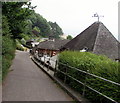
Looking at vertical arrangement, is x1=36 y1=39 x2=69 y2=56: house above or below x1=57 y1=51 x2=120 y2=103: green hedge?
above

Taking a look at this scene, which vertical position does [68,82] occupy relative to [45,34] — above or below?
below

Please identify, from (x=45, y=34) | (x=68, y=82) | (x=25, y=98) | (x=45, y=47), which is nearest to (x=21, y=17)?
(x=68, y=82)

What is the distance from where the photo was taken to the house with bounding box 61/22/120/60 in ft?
57.9

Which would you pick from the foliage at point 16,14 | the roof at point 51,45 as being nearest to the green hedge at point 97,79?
the foliage at point 16,14

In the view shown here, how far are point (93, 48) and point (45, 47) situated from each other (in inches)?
1278

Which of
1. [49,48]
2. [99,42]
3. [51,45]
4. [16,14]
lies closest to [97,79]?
[16,14]

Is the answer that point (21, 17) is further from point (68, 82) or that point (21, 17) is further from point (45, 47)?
point (45, 47)

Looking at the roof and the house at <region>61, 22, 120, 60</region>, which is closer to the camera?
the house at <region>61, 22, 120, 60</region>

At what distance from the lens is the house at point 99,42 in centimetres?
1764

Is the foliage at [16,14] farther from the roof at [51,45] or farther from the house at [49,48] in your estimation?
the roof at [51,45]

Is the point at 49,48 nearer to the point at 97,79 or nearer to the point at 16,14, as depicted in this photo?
the point at 16,14

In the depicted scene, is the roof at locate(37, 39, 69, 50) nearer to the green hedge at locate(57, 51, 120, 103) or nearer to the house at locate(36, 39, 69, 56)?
the house at locate(36, 39, 69, 56)

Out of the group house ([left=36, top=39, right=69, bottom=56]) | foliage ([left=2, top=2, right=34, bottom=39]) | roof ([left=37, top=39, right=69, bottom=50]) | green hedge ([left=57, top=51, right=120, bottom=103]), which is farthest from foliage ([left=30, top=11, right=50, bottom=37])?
green hedge ([left=57, top=51, right=120, bottom=103])

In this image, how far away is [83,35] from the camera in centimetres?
2095
